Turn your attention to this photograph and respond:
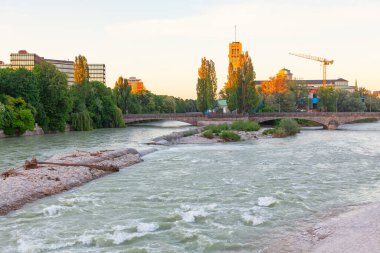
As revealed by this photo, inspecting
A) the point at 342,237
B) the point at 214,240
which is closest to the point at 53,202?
the point at 214,240

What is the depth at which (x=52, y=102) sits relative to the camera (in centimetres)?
7288

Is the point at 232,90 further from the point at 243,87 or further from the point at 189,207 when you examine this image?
the point at 189,207

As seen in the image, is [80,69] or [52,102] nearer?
[52,102]

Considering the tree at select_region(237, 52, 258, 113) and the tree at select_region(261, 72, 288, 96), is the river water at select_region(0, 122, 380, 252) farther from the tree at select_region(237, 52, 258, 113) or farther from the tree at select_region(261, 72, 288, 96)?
the tree at select_region(261, 72, 288, 96)

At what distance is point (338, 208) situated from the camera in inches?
701

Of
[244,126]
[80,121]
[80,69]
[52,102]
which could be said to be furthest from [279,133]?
[80,69]

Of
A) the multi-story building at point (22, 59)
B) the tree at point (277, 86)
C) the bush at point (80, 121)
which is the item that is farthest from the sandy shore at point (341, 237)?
the multi-story building at point (22, 59)

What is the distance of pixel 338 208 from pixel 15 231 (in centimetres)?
1311

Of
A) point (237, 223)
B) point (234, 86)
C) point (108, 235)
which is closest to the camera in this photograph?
point (108, 235)

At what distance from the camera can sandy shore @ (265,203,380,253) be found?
40.3ft

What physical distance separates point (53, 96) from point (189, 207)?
60.2 meters

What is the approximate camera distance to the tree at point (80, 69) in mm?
84500

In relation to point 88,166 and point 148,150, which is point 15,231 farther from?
point 148,150

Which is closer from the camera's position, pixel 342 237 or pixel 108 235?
pixel 342 237
